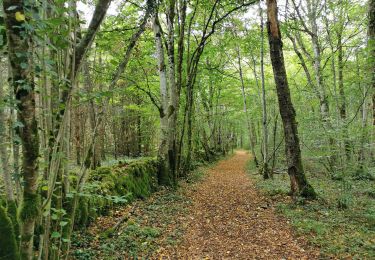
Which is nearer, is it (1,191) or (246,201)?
(1,191)

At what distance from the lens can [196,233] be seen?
205 inches

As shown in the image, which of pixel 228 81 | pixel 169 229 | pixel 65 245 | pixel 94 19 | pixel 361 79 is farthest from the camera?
pixel 228 81

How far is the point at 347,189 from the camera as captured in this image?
597 cm

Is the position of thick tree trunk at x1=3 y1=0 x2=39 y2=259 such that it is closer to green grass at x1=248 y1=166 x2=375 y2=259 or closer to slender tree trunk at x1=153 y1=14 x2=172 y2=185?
green grass at x1=248 y1=166 x2=375 y2=259

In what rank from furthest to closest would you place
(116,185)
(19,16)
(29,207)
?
(116,185), (29,207), (19,16)

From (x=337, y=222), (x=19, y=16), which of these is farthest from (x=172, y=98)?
(x=19, y=16)

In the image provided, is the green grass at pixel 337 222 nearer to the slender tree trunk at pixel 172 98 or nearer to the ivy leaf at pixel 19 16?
the slender tree trunk at pixel 172 98

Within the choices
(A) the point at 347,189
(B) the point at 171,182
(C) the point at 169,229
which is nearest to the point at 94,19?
(C) the point at 169,229

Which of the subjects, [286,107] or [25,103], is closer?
[25,103]

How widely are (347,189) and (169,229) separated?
4.28 metres

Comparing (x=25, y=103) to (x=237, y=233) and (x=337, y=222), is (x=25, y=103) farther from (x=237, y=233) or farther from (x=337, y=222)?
(x=337, y=222)

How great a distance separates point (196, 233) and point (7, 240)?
3.51 meters

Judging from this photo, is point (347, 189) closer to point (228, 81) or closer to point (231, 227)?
point (231, 227)

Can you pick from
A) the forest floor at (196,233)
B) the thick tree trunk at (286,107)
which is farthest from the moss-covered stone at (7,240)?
the thick tree trunk at (286,107)
